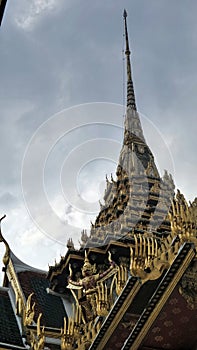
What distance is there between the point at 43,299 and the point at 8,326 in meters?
2.73

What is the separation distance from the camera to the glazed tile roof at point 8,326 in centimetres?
1296

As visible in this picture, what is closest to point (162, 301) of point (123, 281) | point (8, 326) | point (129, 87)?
point (123, 281)

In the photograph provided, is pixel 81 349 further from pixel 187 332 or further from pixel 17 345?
pixel 17 345

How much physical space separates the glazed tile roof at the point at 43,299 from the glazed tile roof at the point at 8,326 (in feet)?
2.05

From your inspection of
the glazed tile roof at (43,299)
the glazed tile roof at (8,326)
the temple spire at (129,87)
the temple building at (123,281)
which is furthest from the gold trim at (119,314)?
the temple spire at (129,87)

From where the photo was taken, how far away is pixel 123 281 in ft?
31.0

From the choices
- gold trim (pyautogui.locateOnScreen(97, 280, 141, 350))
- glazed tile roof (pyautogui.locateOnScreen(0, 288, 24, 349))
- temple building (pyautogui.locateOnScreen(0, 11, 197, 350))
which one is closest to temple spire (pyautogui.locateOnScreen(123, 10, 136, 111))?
temple building (pyautogui.locateOnScreen(0, 11, 197, 350))

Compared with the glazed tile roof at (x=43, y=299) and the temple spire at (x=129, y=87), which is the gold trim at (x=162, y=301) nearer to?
the glazed tile roof at (x=43, y=299)

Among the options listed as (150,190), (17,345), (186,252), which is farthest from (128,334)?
(150,190)

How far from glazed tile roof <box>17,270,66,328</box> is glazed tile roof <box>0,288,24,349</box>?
63cm

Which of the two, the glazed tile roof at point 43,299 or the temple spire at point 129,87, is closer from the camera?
the glazed tile roof at point 43,299

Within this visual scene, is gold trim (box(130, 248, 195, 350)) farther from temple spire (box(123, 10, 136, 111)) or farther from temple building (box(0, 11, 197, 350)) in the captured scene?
temple spire (box(123, 10, 136, 111))

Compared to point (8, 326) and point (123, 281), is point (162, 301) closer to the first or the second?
point (123, 281)

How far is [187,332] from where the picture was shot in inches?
379
